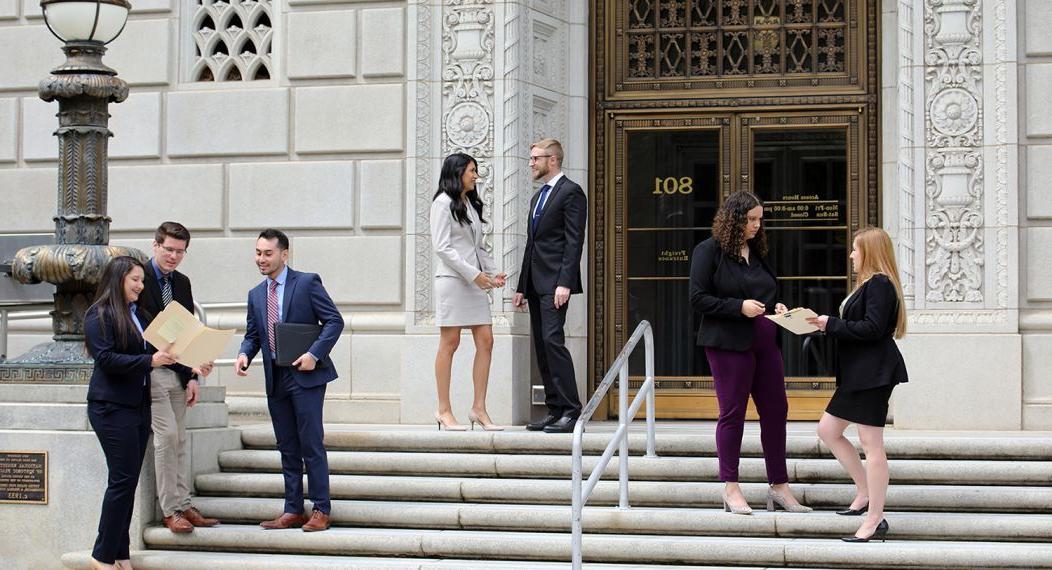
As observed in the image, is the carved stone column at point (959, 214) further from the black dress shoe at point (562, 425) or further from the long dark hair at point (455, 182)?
the long dark hair at point (455, 182)

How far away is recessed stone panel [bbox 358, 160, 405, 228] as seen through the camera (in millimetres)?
14516

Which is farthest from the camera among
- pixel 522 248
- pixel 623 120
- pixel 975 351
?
pixel 623 120

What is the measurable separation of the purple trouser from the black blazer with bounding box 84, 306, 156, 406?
12.4ft

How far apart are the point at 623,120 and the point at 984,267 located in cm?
395

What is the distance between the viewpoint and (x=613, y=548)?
32.7ft

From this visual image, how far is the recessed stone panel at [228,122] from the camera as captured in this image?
14.9 metres

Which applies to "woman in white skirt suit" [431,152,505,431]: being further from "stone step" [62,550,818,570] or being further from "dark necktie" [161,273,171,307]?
"dark necktie" [161,273,171,307]

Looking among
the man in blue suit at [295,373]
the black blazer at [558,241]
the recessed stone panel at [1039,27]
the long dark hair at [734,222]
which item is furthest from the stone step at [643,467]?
the recessed stone panel at [1039,27]

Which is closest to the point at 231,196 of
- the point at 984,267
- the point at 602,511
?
the point at 602,511

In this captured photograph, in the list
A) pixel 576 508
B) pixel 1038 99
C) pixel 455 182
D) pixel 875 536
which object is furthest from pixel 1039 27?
pixel 576 508

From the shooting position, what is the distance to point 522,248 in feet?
46.7

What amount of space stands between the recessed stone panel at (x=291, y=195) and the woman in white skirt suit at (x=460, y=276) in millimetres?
2727

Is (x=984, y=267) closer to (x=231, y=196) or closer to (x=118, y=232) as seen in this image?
(x=231, y=196)

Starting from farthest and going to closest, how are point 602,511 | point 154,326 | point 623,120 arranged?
point 623,120 < point 602,511 < point 154,326
